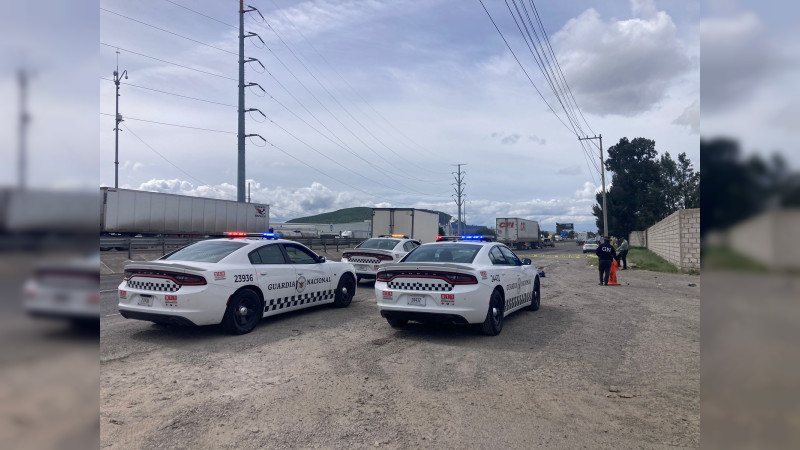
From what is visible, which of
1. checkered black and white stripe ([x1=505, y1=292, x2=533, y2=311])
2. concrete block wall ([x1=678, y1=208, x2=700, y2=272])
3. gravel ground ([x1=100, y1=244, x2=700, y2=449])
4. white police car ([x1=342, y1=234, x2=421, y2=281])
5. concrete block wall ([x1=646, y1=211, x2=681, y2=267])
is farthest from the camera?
concrete block wall ([x1=646, y1=211, x2=681, y2=267])

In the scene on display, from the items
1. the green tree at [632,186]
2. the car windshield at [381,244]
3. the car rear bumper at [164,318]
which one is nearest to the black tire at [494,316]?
the car rear bumper at [164,318]

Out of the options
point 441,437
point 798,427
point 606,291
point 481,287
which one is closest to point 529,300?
point 481,287

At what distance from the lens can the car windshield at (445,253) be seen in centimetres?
825

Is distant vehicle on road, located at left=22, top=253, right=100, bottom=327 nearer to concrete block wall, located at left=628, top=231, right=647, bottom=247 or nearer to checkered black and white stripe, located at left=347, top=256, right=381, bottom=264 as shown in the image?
checkered black and white stripe, located at left=347, top=256, right=381, bottom=264

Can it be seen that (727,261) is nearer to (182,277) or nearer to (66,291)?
(66,291)

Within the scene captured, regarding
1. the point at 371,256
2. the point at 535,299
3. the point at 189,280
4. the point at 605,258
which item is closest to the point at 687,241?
the point at 605,258

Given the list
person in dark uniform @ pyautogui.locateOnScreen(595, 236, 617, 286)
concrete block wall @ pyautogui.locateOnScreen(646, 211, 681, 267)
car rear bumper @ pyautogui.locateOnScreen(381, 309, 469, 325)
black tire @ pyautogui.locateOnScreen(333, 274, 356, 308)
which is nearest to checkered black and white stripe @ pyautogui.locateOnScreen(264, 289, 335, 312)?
black tire @ pyautogui.locateOnScreen(333, 274, 356, 308)

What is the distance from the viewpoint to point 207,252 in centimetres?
793

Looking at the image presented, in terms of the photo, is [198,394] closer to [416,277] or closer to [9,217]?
[416,277]

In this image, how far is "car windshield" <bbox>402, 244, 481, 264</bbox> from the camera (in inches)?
325

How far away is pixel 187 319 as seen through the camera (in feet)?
22.5

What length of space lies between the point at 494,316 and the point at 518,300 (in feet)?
5.31

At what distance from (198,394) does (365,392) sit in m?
1.59

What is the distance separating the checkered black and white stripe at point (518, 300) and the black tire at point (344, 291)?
333 centimetres
